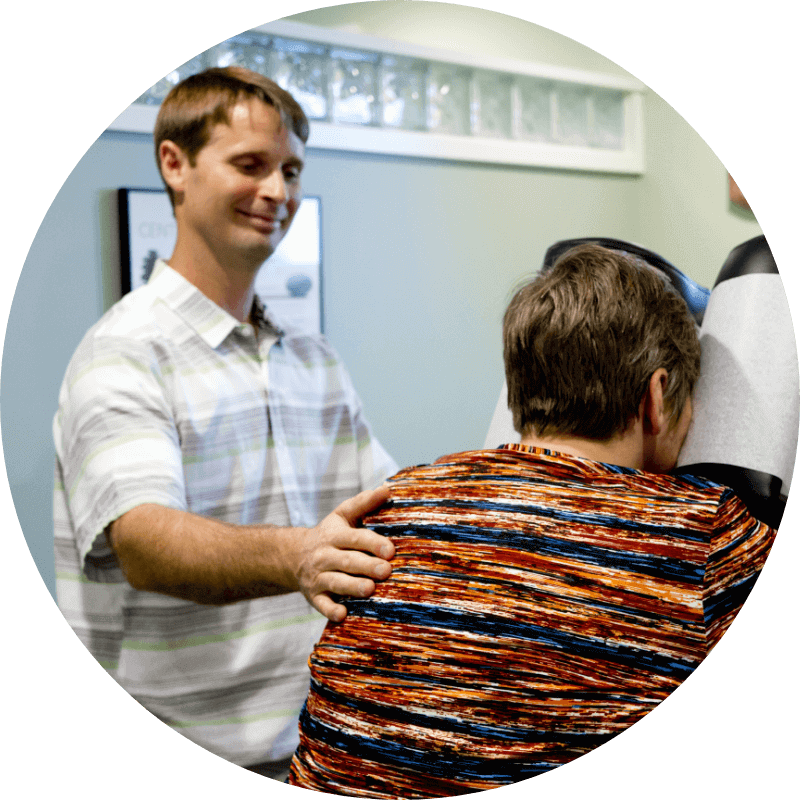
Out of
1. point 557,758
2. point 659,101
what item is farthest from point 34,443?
point 659,101

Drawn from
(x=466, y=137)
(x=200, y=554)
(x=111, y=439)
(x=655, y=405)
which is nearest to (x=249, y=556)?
(x=200, y=554)

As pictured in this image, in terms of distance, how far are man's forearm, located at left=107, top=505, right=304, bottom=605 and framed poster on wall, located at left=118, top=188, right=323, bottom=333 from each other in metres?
0.30

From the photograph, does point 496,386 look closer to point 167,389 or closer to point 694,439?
point 694,439

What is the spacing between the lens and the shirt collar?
0.65m

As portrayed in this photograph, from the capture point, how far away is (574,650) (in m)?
0.45

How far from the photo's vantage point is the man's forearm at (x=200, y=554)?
0.53 meters

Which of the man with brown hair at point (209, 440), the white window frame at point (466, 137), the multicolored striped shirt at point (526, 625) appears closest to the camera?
the multicolored striped shirt at point (526, 625)

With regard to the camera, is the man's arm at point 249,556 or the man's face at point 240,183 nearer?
the man's arm at point 249,556

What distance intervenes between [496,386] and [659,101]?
376 mm

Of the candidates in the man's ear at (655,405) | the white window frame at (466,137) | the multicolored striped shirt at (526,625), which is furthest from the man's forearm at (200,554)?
the white window frame at (466,137)

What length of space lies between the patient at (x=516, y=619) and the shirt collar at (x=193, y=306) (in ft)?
0.90

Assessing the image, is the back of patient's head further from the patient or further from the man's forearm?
the man's forearm

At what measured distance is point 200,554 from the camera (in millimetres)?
533

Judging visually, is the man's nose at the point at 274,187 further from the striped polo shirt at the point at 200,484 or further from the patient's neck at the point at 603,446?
the patient's neck at the point at 603,446
